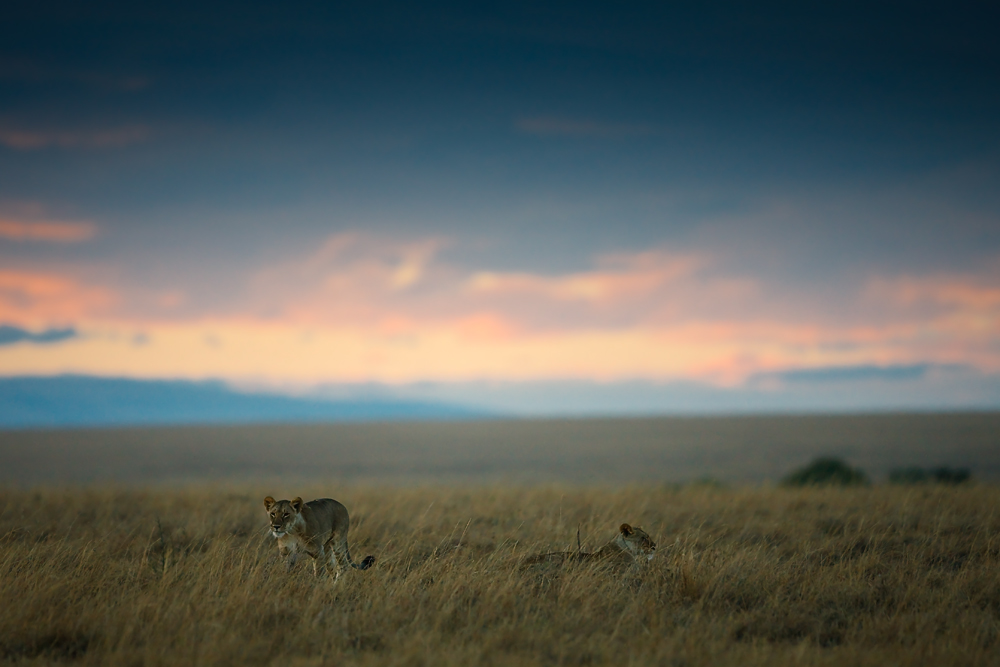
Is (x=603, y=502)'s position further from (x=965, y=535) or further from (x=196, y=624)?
(x=196, y=624)

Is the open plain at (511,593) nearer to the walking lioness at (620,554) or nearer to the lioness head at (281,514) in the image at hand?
the walking lioness at (620,554)

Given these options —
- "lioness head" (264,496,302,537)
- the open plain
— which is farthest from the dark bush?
"lioness head" (264,496,302,537)

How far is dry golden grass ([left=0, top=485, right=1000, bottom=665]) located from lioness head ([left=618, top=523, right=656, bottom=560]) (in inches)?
10.4

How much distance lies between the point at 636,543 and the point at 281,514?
12.9 ft

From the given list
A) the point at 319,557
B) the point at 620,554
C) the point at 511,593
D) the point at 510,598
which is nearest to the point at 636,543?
the point at 620,554

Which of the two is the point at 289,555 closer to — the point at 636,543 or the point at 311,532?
the point at 311,532

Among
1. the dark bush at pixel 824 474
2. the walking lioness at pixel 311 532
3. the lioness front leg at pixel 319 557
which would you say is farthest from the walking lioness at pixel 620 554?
the dark bush at pixel 824 474

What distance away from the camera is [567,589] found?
7.54 metres

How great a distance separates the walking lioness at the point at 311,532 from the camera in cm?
785

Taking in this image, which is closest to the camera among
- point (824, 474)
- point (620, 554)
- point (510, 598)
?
point (510, 598)

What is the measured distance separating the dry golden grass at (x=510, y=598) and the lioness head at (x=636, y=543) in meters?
0.27

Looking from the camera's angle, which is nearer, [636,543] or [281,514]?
[281,514]

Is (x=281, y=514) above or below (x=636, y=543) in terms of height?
above

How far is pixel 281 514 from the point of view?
7809 mm
